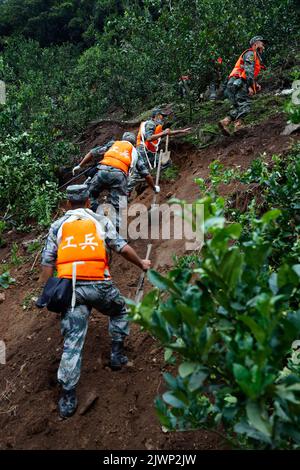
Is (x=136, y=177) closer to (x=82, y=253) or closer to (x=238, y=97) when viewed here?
(x=238, y=97)

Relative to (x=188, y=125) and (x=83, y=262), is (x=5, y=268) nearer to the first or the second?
(x=83, y=262)

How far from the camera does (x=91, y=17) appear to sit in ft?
76.6

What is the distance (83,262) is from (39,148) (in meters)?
7.20

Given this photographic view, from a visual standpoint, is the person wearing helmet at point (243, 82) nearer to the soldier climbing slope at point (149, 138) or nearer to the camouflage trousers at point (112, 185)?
the soldier climbing slope at point (149, 138)

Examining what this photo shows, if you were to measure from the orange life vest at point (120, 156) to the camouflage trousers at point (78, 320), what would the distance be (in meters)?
2.81

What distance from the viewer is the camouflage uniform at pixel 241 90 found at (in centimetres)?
809

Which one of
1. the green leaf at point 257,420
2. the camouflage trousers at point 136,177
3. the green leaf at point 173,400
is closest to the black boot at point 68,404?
the green leaf at point 173,400

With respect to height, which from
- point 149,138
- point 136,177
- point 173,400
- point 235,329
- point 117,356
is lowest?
point 117,356

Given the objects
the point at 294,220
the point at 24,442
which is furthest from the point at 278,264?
the point at 24,442

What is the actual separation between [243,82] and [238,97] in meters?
0.32

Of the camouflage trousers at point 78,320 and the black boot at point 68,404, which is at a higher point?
the camouflage trousers at point 78,320

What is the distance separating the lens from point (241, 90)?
8359mm

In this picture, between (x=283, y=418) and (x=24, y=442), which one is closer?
(x=283, y=418)

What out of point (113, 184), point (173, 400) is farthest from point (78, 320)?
point (113, 184)
